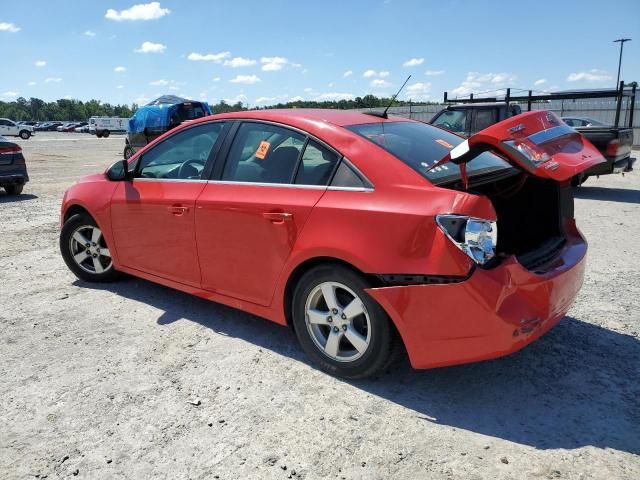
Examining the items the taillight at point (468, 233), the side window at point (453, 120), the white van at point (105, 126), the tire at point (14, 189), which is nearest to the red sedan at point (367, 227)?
the taillight at point (468, 233)

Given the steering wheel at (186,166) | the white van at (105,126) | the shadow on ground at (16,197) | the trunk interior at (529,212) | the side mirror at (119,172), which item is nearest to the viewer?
the trunk interior at (529,212)

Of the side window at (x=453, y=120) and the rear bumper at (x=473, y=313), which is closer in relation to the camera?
the rear bumper at (x=473, y=313)

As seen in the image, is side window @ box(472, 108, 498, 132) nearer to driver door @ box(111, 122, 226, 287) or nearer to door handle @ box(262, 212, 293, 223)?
driver door @ box(111, 122, 226, 287)

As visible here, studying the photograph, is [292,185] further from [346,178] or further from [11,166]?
[11,166]

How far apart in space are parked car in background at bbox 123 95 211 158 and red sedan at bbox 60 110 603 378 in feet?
39.7

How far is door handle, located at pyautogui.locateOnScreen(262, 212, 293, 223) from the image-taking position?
325 centimetres

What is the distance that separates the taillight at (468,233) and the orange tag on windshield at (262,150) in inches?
55.7

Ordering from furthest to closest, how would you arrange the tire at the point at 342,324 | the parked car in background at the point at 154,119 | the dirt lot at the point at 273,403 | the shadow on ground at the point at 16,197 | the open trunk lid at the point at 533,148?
the parked car in background at the point at 154,119 < the shadow on ground at the point at 16,197 < the tire at the point at 342,324 < the open trunk lid at the point at 533,148 < the dirt lot at the point at 273,403

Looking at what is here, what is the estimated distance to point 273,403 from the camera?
298 cm

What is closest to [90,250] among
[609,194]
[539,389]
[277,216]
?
[277,216]

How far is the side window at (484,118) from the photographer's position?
11047mm

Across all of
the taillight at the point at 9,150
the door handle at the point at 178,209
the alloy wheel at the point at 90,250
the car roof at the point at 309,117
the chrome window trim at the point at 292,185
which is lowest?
the alloy wheel at the point at 90,250

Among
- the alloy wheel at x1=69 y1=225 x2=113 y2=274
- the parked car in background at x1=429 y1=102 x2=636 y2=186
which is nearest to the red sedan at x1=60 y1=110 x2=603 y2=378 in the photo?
the alloy wheel at x1=69 y1=225 x2=113 y2=274

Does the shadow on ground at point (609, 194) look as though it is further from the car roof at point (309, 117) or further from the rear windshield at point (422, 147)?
the car roof at point (309, 117)
